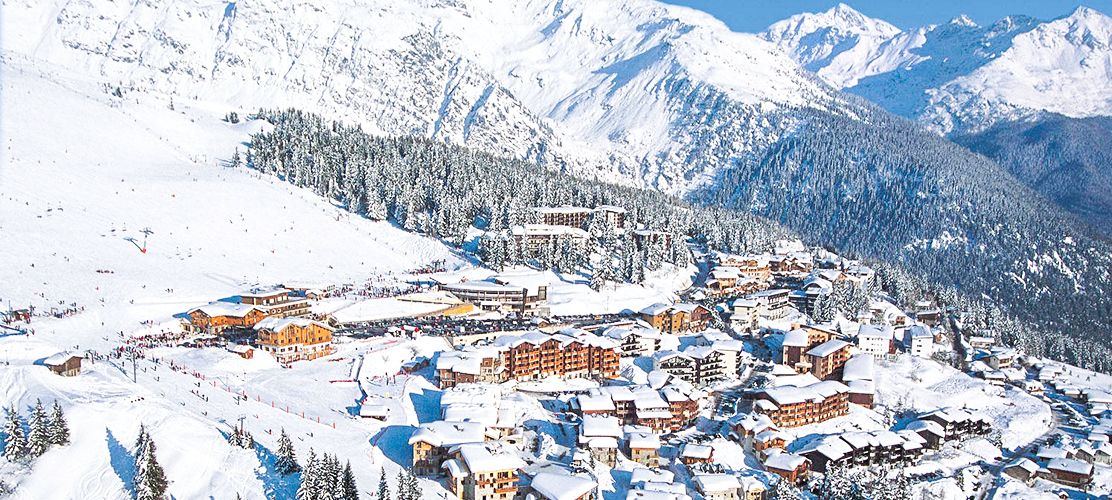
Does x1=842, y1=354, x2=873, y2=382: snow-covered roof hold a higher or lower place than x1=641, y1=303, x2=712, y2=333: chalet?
lower

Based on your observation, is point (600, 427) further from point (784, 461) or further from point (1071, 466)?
point (1071, 466)

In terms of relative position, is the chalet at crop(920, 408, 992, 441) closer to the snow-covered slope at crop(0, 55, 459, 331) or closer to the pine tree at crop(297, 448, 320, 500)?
the pine tree at crop(297, 448, 320, 500)

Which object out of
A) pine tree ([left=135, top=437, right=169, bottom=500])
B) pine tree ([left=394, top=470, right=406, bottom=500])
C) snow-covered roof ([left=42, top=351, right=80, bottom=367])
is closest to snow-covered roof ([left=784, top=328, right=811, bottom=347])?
pine tree ([left=394, top=470, right=406, bottom=500])

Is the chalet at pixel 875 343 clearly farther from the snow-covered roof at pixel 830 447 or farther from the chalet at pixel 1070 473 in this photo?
the snow-covered roof at pixel 830 447

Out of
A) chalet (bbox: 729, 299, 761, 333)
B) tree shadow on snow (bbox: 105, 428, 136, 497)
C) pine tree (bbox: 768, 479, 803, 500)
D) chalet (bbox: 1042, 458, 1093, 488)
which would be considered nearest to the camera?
tree shadow on snow (bbox: 105, 428, 136, 497)

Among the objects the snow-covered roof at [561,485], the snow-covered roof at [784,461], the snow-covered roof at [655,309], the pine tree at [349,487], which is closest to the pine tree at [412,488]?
the pine tree at [349,487]

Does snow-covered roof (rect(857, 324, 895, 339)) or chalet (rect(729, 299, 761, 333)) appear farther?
chalet (rect(729, 299, 761, 333))
